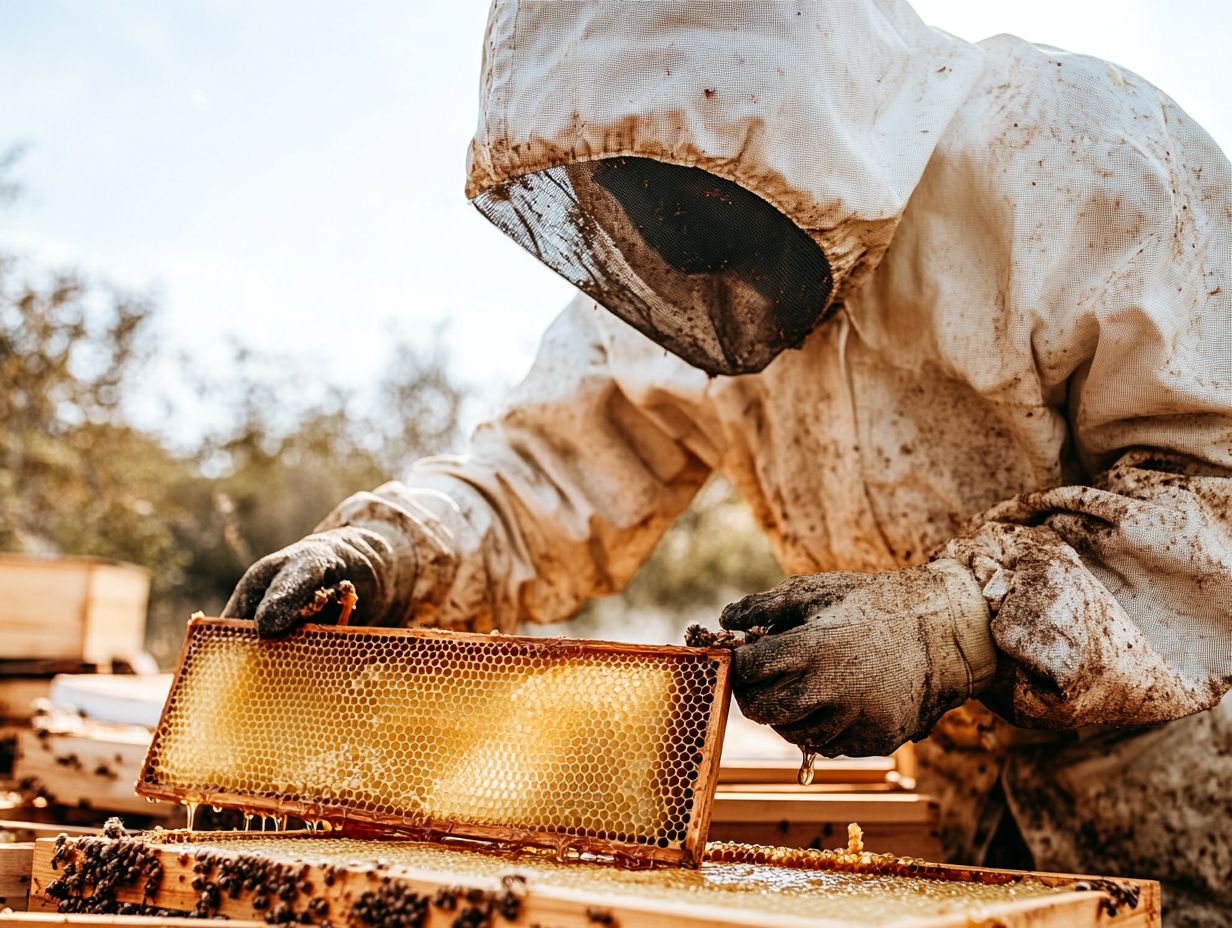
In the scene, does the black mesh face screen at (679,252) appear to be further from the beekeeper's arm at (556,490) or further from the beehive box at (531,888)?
the beehive box at (531,888)

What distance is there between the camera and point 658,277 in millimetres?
2449

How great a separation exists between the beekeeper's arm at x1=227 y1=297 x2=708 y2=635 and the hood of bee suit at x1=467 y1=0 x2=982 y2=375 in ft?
2.31

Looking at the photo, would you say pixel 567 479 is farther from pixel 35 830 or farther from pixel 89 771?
pixel 35 830

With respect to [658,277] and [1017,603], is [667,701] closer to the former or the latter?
[1017,603]

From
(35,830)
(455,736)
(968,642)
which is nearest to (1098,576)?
(968,642)

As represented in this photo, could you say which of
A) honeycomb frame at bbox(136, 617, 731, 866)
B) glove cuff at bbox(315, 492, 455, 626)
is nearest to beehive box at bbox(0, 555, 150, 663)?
glove cuff at bbox(315, 492, 455, 626)

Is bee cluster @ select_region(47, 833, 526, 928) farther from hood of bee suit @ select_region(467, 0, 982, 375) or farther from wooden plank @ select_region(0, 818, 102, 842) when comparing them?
hood of bee suit @ select_region(467, 0, 982, 375)

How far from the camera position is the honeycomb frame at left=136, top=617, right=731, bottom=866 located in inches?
70.3

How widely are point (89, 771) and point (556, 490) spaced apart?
1.58 meters

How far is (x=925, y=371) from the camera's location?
8.59 feet

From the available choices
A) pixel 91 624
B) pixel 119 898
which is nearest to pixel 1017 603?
pixel 119 898

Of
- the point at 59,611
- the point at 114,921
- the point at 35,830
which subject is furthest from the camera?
the point at 59,611

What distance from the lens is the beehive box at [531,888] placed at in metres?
1.33

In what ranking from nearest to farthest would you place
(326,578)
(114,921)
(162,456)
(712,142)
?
(114,921) → (712,142) → (326,578) → (162,456)
